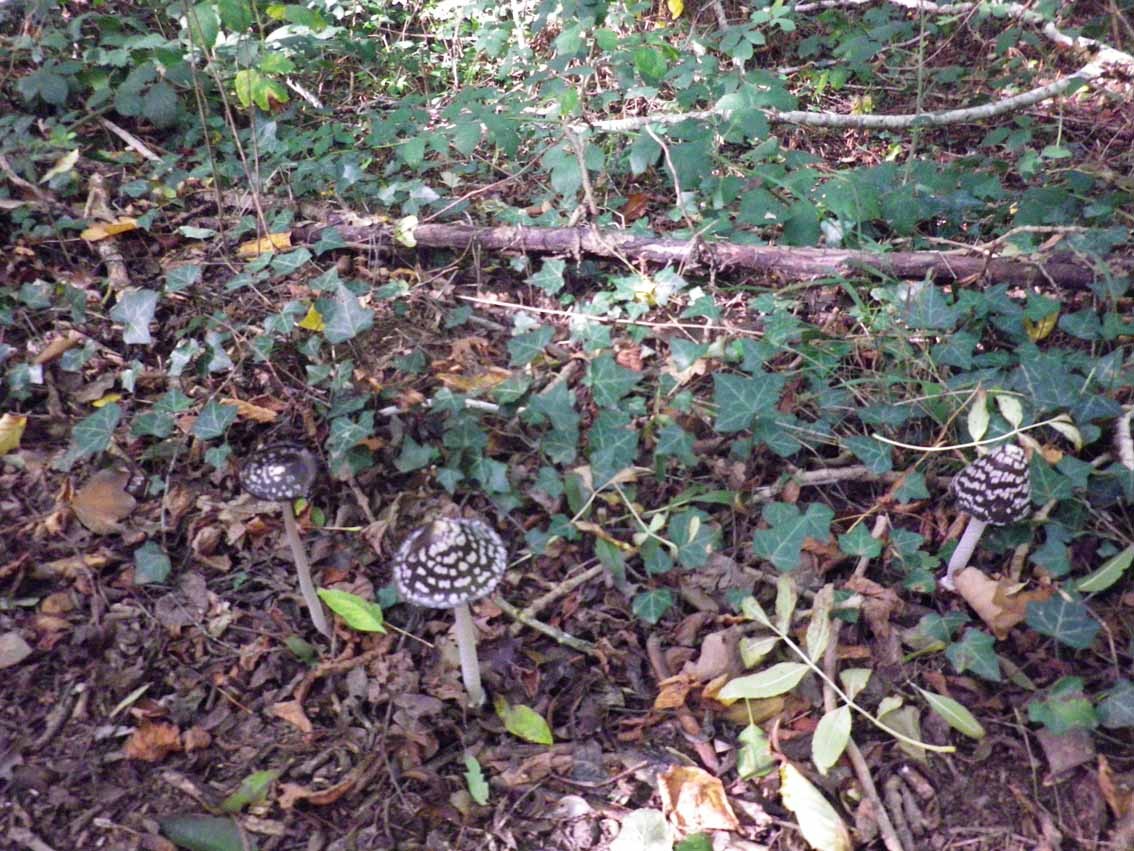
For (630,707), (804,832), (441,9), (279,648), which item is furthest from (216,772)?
(441,9)

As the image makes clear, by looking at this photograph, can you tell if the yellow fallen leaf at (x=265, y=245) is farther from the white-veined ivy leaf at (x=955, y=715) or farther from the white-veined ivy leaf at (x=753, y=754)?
the white-veined ivy leaf at (x=955, y=715)

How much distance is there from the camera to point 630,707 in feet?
9.66

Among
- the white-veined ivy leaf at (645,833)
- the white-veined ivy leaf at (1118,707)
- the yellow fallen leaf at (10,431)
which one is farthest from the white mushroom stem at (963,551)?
the yellow fallen leaf at (10,431)

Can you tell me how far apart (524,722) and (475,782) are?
0.82 feet

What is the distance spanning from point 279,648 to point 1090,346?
3.62 metres

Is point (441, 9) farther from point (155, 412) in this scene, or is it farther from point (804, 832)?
point (804, 832)

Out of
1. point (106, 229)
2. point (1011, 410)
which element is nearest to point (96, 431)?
point (106, 229)

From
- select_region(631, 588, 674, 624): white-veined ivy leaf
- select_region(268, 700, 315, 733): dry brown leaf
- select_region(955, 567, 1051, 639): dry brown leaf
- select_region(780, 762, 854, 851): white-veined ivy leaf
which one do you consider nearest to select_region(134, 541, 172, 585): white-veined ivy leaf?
select_region(268, 700, 315, 733): dry brown leaf

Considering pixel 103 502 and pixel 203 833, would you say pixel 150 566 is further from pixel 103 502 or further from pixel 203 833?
pixel 203 833

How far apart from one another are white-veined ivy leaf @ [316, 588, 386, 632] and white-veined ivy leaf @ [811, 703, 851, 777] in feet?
4.85

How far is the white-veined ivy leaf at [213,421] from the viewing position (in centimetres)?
345

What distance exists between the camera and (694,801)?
264 centimetres

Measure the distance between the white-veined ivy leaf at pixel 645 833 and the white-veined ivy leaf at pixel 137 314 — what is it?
2867 mm

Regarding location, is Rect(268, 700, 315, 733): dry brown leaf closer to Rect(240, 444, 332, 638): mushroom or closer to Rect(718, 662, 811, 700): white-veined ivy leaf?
Rect(240, 444, 332, 638): mushroom
